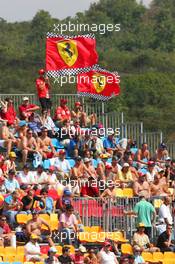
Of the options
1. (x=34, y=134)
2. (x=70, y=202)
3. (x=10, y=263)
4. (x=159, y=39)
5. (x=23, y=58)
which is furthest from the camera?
(x=159, y=39)

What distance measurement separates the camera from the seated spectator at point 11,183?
31.3 metres

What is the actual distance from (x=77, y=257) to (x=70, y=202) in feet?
8.26

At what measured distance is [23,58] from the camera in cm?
9206

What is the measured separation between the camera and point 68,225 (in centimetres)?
3041

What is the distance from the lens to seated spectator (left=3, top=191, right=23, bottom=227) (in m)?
30.3

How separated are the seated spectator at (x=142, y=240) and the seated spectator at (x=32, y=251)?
301cm

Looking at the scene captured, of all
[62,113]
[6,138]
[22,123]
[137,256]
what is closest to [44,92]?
[62,113]

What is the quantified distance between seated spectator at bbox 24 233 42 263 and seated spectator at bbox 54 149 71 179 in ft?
16.0

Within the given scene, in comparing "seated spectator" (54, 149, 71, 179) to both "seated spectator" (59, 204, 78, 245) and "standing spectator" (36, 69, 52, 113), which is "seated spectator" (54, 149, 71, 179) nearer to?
"seated spectator" (59, 204, 78, 245)

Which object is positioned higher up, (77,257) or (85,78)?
(85,78)

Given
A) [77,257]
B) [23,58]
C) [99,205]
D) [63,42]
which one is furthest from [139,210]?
[23,58]

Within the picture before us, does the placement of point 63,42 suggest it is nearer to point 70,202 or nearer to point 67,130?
point 67,130

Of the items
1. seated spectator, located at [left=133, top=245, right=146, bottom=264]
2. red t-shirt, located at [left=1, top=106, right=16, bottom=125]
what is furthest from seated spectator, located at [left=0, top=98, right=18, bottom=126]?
seated spectator, located at [left=133, top=245, right=146, bottom=264]

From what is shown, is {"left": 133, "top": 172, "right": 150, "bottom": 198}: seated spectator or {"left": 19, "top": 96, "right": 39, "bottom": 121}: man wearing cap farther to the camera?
{"left": 19, "top": 96, "right": 39, "bottom": 121}: man wearing cap
